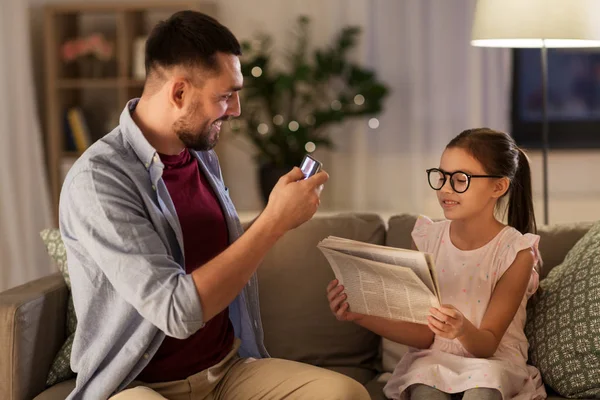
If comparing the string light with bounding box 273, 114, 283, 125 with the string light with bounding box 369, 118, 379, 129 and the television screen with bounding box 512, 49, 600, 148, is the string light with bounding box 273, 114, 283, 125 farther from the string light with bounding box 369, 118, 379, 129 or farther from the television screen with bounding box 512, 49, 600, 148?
the television screen with bounding box 512, 49, 600, 148

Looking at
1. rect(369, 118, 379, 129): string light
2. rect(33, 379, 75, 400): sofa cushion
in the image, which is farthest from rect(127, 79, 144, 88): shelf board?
rect(33, 379, 75, 400): sofa cushion

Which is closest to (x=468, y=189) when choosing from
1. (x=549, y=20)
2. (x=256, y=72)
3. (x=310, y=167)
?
(x=310, y=167)

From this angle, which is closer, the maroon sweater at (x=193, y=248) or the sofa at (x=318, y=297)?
the maroon sweater at (x=193, y=248)

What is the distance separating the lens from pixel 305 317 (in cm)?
229

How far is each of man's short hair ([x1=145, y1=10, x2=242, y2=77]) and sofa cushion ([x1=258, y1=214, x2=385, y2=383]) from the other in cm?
73

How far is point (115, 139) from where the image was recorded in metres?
1.74

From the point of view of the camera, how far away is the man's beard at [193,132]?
5.67 feet

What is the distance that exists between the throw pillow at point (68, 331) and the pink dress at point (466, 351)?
0.75 m

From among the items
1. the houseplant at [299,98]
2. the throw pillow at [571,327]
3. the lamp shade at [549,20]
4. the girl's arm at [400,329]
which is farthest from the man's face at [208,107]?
the houseplant at [299,98]

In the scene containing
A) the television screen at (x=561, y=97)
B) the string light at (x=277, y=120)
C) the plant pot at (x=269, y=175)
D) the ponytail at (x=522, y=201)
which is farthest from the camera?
the television screen at (x=561, y=97)

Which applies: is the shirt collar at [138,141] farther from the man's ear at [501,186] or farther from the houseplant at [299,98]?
the houseplant at [299,98]

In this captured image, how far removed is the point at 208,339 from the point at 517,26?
150 cm

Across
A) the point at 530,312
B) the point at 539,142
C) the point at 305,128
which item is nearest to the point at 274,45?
the point at 305,128

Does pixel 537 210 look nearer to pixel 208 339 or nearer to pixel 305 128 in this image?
pixel 305 128
